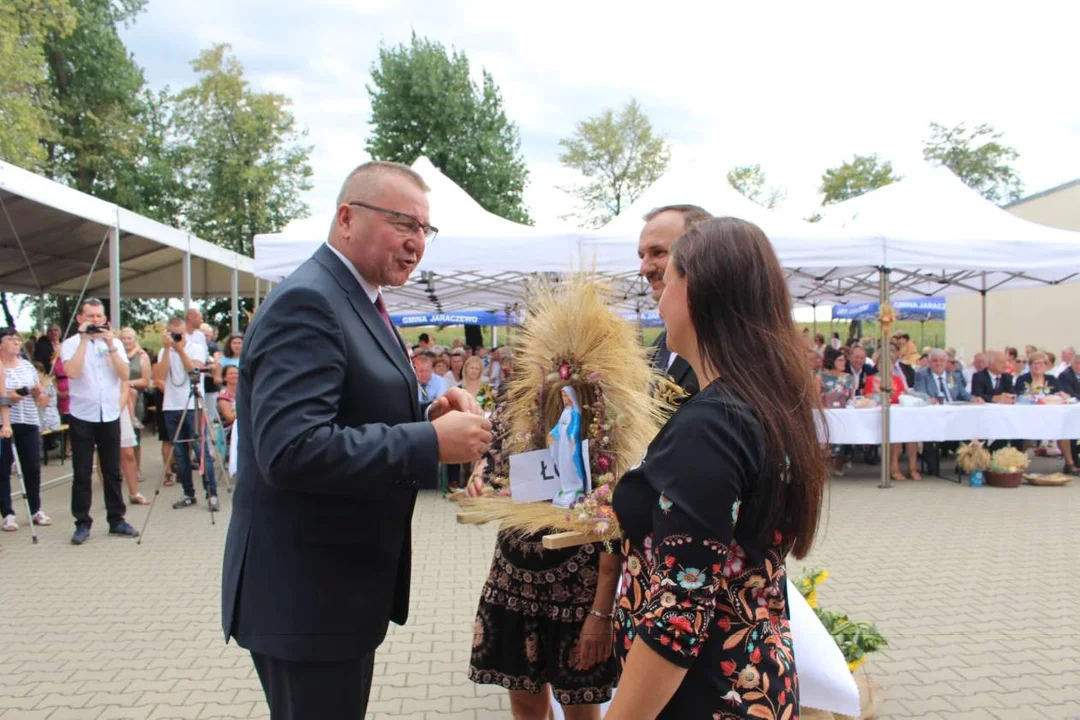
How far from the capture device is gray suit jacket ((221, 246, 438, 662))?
151cm

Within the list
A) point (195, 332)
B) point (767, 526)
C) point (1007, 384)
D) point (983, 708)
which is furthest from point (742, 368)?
point (1007, 384)

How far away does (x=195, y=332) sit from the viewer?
883 centimetres

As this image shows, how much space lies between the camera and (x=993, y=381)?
11.4 metres

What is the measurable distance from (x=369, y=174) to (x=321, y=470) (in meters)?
0.79

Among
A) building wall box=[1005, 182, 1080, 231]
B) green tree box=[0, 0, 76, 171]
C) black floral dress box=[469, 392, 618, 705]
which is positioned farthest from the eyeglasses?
building wall box=[1005, 182, 1080, 231]

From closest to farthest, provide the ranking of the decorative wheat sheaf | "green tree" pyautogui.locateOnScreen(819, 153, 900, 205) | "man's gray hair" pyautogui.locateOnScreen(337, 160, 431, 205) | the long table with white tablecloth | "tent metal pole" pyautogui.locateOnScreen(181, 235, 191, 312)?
"man's gray hair" pyautogui.locateOnScreen(337, 160, 431, 205) → the decorative wheat sheaf → the long table with white tablecloth → "tent metal pole" pyautogui.locateOnScreen(181, 235, 191, 312) → "green tree" pyautogui.locateOnScreen(819, 153, 900, 205)

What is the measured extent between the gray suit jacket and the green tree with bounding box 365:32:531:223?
86.4 feet

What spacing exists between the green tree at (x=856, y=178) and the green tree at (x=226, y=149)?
2463cm

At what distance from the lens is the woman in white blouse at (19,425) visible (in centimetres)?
674

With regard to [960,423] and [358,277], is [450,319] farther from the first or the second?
[358,277]

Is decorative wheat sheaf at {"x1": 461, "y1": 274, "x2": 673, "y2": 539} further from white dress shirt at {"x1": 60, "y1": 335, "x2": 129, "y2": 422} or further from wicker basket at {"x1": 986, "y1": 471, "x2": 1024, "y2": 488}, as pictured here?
wicker basket at {"x1": 986, "y1": 471, "x2": 1024, "y2": 488}

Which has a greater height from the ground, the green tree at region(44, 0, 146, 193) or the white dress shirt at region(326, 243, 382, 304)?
the green tree at region(44, 0, 146, 193)

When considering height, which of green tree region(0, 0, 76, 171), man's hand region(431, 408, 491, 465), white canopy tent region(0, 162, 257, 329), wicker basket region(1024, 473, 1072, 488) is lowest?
wicker basket region(1024, 473, 1072, 488)

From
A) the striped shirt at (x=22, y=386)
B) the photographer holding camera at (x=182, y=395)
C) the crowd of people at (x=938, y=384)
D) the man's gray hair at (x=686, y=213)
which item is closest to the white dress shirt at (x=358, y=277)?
the man's gray hair at (x=686, y=213)
